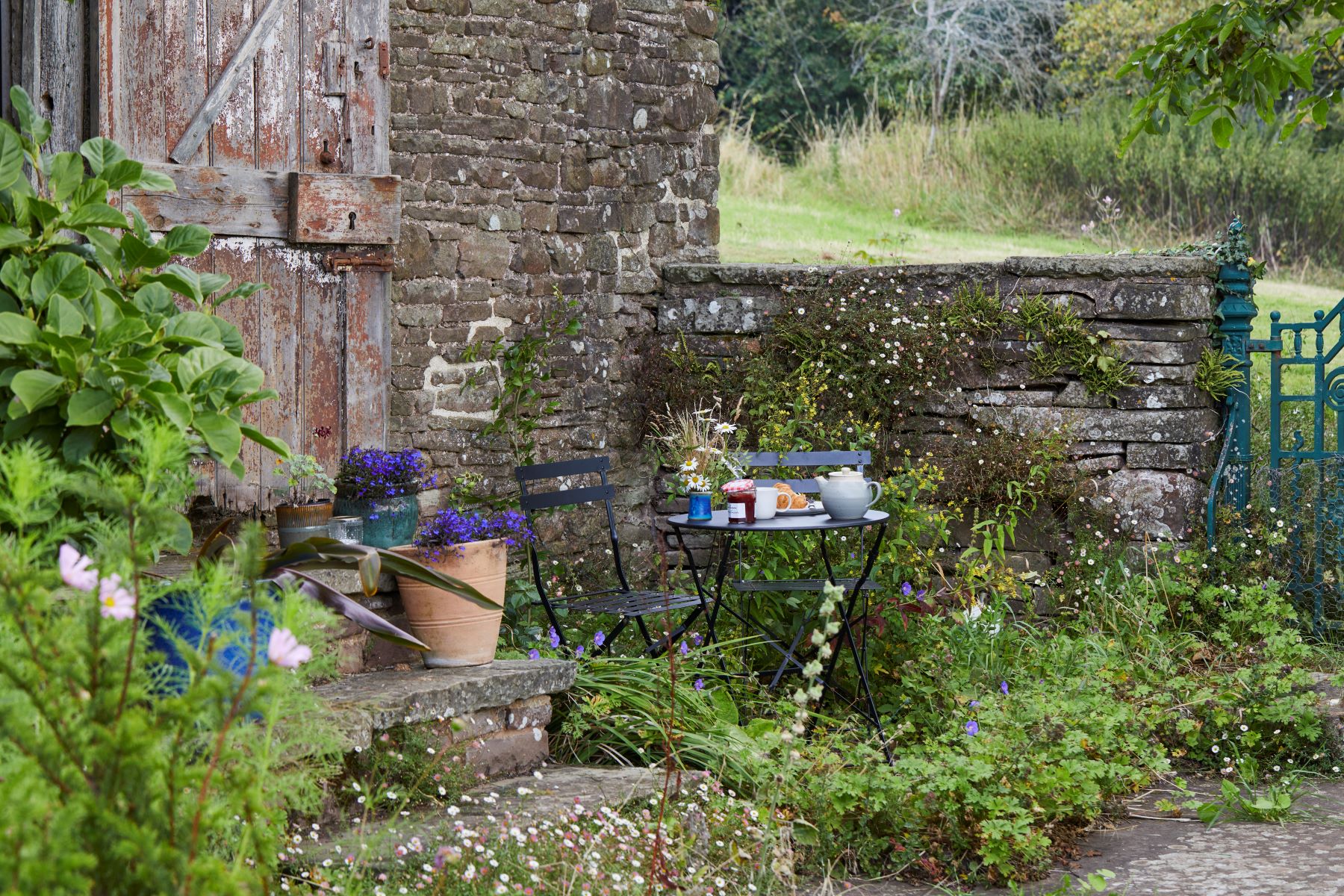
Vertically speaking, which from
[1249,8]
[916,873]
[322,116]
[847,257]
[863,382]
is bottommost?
[916,873]

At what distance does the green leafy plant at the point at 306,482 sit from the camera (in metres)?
4.36

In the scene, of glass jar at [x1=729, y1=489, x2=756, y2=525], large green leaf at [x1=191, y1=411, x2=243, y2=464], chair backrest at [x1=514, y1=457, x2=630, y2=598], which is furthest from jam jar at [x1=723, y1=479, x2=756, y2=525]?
large green leaf at [x1=191, y1=411, x2=243, y2=464]

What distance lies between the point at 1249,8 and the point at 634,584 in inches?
140

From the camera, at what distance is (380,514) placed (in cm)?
446

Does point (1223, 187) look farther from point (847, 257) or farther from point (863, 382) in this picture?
point (863, 382)

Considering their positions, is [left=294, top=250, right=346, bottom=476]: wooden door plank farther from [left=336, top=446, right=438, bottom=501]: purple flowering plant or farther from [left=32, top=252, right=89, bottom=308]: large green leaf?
[left=32, top=252, right=89, bottom=308]: large green leaf

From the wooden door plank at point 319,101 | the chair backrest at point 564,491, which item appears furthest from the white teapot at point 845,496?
the wooden door plank at point 319,101

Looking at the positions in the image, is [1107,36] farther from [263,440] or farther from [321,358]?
[263,440]

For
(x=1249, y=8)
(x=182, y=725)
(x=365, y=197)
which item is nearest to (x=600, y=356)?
(x=365, y=197)

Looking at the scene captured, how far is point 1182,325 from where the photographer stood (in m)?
5.84

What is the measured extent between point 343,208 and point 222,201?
45 centimetres

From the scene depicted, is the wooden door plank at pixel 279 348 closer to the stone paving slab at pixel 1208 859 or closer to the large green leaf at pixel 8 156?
the large green leaf at pixel 8 156

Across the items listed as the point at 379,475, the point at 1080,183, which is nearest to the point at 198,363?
the point at 379,475

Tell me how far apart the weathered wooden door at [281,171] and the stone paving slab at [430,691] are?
942mm
